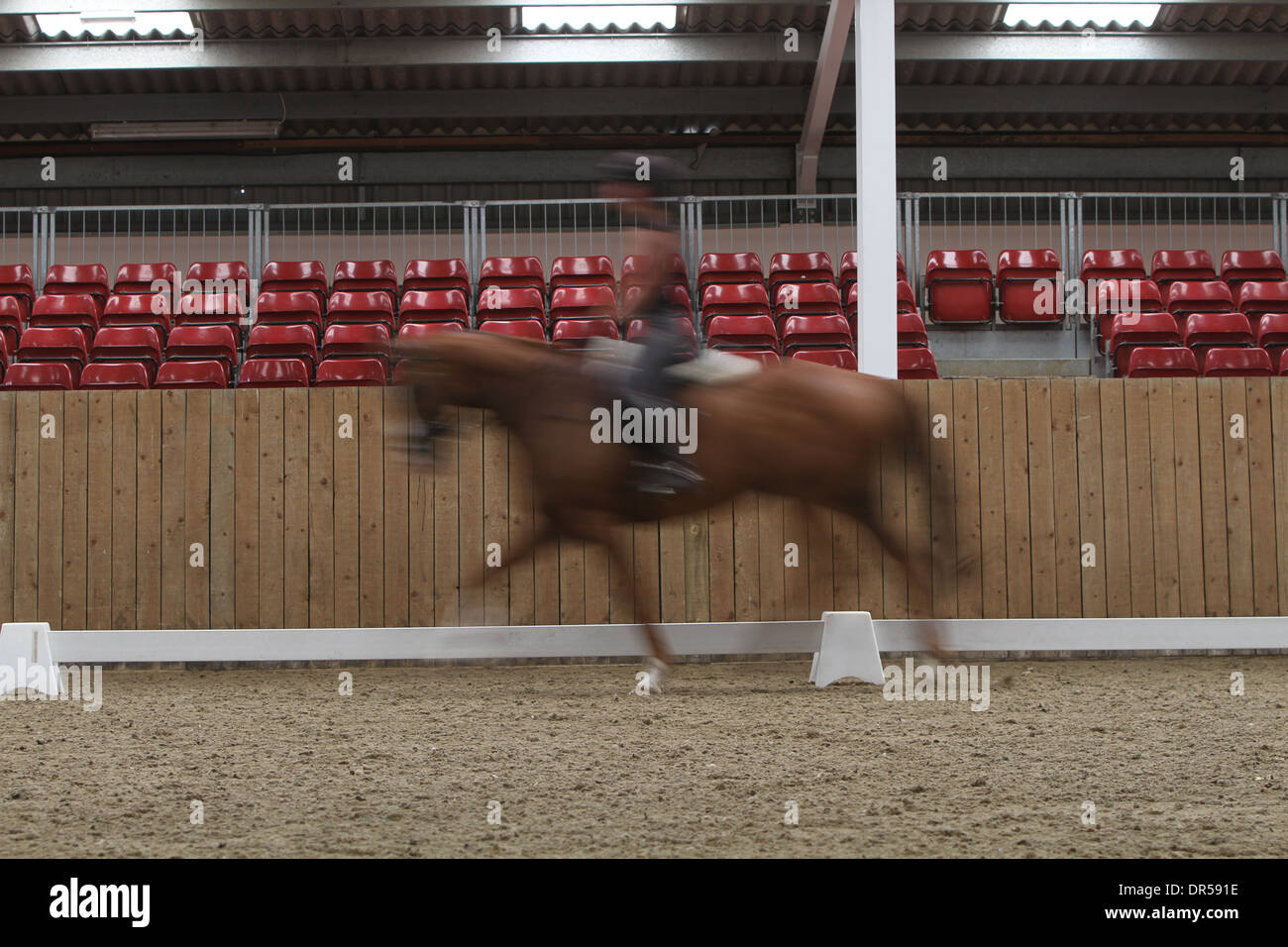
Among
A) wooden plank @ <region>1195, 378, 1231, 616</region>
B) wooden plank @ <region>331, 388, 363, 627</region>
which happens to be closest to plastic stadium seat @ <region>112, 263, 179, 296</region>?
wooden plank @ <region>331, 388, 363, 627</region>

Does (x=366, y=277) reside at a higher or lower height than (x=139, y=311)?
higher

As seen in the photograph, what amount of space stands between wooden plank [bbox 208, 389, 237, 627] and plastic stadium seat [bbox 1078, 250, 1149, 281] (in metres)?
8.46

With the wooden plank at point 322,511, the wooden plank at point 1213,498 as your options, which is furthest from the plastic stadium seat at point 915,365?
the wooden plank at point 322,511

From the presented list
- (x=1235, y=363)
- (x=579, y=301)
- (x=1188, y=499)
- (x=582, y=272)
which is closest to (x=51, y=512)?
(x=579, y=301)

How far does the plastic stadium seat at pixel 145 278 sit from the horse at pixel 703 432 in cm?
794

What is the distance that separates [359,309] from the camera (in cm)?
1126

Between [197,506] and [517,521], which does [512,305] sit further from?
[197,506]

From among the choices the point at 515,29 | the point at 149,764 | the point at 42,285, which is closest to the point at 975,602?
the point at 149,764

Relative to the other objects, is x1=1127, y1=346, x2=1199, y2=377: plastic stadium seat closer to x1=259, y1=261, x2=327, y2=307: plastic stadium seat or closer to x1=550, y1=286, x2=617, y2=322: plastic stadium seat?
x1=550, y1=286, x2=617, y2=322: plastic stadium seat

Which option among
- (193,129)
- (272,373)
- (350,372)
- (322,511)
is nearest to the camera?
(322,511)

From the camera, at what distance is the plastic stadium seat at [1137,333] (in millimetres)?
10289

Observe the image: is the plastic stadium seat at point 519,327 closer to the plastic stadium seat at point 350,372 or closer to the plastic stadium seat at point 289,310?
the plastic stadium seat at point 350,372

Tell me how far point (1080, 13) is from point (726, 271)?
17.3 feet

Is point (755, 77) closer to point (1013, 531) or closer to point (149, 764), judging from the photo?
point (1013, 531)
